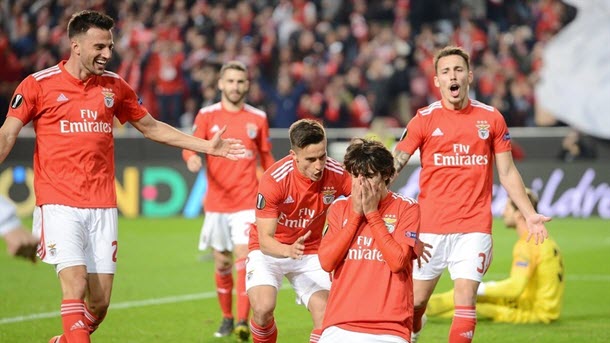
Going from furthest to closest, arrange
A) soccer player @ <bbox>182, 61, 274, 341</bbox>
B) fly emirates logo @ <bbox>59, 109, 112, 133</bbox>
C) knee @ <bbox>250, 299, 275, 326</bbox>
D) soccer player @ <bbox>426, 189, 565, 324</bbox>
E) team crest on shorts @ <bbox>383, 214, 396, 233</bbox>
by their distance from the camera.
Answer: soccer player @ <bbox>426, 189, 565, 324</bbox>, soccer player @ <bbox>182, 61, 274, 341</bbox>, knee @ <bbox>250, 299, 275, 326</bbox>, fly emirates logo @ <bbox>59, 109, 112, 133</bbox>, team crest on shorts @ <bbox>383, 214, 396, 233</bbox>

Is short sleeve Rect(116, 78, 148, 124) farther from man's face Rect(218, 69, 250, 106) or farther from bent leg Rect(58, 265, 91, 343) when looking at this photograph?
man's face Rect(218, 69, 250, 106)

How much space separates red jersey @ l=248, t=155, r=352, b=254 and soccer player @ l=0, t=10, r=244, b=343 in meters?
1.12

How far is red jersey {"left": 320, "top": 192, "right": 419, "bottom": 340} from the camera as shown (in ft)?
19.9

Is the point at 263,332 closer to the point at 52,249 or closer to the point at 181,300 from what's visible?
the point at 52,249

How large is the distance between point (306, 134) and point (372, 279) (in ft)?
4.28

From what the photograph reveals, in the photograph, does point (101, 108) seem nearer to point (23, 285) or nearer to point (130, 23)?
point (23, 285)

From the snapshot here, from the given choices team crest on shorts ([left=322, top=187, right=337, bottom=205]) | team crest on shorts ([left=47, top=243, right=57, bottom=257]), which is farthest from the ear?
team crest on shorts ([left=322, top=187, right=337, bottom=205])

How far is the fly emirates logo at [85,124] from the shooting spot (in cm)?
738

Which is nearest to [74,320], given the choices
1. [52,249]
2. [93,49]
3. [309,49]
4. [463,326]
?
[52,249]

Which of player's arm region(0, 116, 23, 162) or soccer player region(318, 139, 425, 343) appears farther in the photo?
player's arm region(0, 116, 23, 162)

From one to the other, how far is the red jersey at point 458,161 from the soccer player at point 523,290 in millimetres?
2344

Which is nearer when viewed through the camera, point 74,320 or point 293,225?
point 74,320

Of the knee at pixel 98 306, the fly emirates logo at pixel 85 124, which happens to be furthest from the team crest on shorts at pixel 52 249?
the fly emirates logo at pixel 85 124

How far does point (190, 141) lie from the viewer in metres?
7.91
